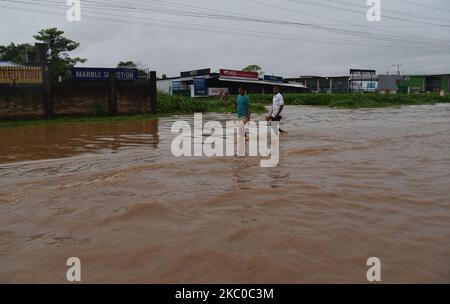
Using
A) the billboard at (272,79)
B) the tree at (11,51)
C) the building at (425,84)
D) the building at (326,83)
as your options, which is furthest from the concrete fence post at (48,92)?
the building at (425,84)

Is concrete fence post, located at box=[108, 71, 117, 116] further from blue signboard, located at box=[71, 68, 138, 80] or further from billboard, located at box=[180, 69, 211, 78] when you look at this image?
billboard, located at box=[180, 69, 211, 78]

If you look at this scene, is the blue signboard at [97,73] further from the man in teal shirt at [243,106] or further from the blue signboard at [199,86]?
the man in teal shirt at [243,106]

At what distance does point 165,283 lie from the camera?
3055 millimetres

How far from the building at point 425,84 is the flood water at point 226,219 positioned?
239 feet

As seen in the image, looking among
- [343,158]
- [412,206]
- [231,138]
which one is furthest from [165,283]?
[231,138]

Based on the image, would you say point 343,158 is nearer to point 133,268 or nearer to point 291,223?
point 291,223

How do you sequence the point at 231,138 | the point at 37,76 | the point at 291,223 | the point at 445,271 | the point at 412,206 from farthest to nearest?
the point at 37,76 → the point at 231,138 → the point at 412,206 → the point at 291,223 → the point at 445,271

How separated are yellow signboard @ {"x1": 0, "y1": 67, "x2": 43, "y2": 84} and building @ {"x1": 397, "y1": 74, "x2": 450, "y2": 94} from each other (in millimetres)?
68528

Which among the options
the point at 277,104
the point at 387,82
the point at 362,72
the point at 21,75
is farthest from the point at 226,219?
the point at 387,82

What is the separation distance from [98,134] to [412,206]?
11137 millimetres

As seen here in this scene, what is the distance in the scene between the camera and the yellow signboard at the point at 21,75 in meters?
18.6

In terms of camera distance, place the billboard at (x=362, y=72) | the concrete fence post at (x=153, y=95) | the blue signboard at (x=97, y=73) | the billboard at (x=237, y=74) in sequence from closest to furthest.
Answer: the concrete fence post at (x=153, y=95) → the blue signboard at (x=97, y=73) → the billboard at (x=237, y=74) → the billboard at (x=362, y=72)

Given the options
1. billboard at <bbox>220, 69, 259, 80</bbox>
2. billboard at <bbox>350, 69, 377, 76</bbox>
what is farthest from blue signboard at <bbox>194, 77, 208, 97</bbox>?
billboard at <bbox>350, 69, 377, 76</bbox>

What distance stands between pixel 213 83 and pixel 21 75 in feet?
102
